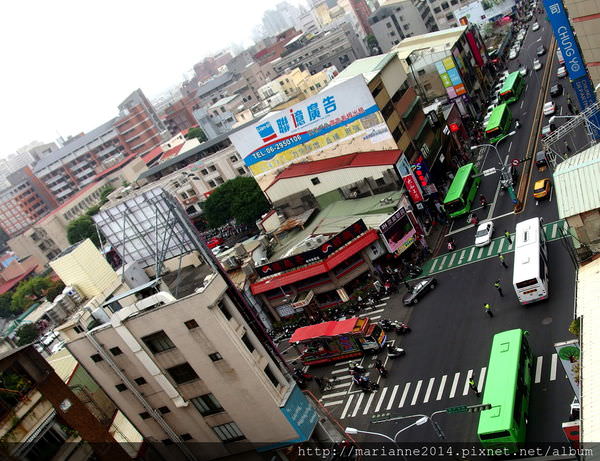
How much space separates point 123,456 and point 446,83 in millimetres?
72740

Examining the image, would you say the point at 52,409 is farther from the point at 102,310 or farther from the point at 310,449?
the point at 310,449

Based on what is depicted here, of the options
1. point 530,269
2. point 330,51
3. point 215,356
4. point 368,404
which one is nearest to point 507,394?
point 530,269

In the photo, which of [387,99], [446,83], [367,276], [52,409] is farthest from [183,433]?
[446,83]

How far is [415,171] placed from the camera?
190 feet

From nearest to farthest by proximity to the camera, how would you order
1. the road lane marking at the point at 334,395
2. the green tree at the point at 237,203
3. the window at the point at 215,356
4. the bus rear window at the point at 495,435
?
the bus rear window at the point at 495,435 < the window at the point at 215,356 < the road lane marking at the point at 334,395 < the green tree at the point at 237,203

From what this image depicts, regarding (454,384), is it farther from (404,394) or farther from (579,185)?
(579,185)

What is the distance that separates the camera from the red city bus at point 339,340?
4250 centimetres

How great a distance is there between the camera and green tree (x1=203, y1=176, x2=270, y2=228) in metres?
86.2

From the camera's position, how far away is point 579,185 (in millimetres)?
31125

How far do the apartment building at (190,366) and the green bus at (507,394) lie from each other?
12329 mm

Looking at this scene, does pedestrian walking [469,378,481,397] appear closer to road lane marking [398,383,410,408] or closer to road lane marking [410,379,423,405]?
road lane marking [410,379,423,405]

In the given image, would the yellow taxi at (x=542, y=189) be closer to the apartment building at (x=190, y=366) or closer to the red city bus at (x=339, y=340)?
the red city bus at (x=339, y=340)

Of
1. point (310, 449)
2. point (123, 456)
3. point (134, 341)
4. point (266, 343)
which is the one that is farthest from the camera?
point (266, 343)

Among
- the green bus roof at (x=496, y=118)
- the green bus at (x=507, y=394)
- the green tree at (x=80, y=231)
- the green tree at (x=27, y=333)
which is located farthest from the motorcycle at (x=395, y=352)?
the green tree at (x=80, y=231)
